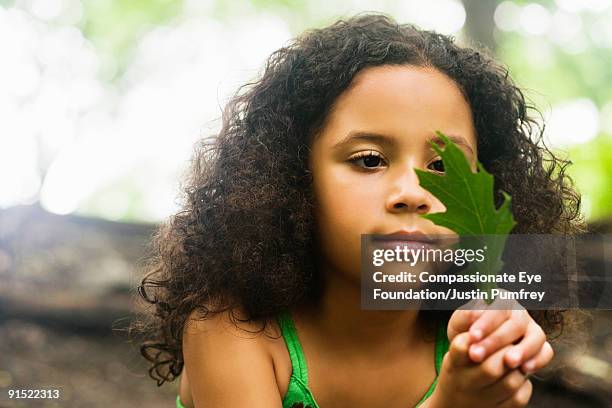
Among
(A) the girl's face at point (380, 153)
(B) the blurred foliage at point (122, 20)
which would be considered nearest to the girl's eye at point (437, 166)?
(A) the girl's face at point (380, 153)

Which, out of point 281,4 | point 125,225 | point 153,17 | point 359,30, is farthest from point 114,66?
point 359,30

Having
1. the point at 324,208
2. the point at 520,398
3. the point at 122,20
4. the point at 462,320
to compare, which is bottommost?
the point at 520,398

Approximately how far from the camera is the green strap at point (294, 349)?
1617mm

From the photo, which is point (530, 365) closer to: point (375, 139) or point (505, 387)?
point (505, 387)

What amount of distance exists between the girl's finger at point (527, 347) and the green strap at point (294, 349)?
0.71 meters

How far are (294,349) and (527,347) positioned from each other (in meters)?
0.74

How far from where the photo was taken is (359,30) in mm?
1704

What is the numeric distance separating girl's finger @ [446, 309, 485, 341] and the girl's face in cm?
33

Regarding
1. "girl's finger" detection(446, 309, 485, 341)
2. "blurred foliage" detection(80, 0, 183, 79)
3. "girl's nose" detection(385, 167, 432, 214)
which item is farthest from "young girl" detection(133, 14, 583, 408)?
"blurred foliage" detection(80, 0, 183, 79)

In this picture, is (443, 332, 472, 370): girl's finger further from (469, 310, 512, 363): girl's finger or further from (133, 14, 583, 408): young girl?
(133, 14, 583, 408): young girl

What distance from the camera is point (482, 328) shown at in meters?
0.98

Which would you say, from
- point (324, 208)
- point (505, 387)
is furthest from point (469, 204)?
point (324, 208)

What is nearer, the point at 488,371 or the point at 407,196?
the point at 488,371

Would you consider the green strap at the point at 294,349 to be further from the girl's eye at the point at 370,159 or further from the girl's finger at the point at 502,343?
the girl's finger at the point at 502,343
